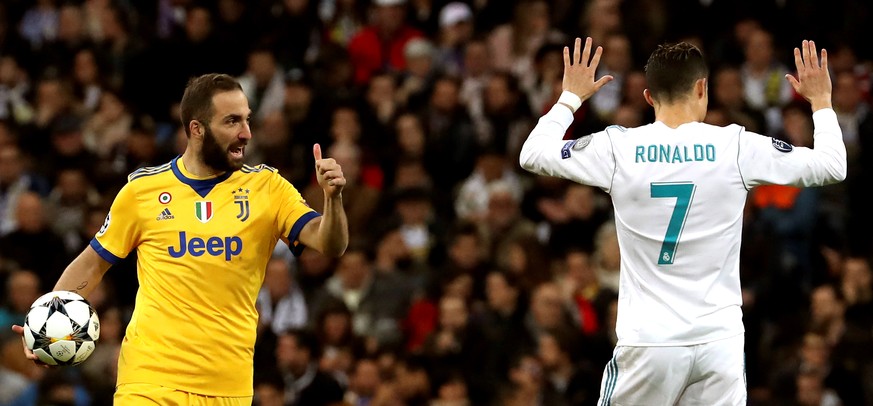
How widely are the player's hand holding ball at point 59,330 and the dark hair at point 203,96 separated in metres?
1.11

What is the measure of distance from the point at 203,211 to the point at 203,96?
2.00 feet

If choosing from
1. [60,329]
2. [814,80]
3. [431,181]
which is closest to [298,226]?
[60,329]

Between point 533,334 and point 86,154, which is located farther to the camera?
point 86,154

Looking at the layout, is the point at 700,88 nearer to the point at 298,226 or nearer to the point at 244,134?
the point at 298,226

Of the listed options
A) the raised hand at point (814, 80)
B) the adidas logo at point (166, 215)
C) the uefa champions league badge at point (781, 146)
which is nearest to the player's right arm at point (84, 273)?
the adidas logo at point (166, 215)

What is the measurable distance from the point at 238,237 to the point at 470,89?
30.9 ft

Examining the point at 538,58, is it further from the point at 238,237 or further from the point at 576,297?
the point at 238,237

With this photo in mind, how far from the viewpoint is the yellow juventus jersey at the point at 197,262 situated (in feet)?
25.8

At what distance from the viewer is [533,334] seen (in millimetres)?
14336

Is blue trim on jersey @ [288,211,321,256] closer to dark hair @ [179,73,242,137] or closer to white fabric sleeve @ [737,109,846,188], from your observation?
dark hair @ [179,73,242,137]

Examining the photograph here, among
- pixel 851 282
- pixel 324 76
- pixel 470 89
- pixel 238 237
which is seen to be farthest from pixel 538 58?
pixel 238 237

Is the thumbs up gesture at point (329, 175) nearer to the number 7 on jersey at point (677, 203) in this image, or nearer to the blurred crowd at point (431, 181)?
the number 7 on jersey at point (677, 203)

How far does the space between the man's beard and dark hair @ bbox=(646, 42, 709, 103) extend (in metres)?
2.27

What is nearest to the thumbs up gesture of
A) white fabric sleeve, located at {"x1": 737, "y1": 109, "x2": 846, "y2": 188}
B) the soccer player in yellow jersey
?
the soccer player in yellow jersey
